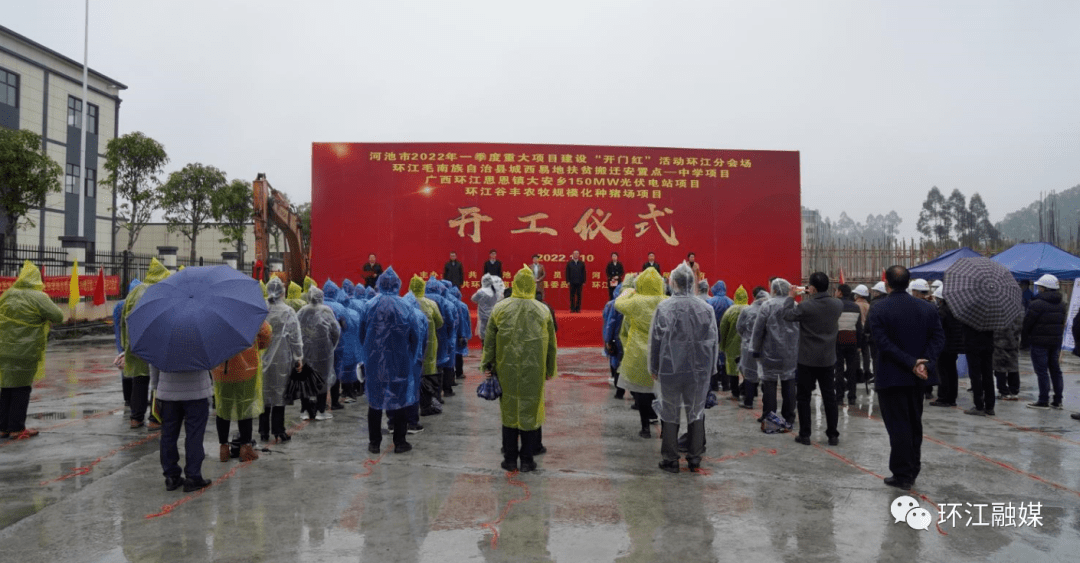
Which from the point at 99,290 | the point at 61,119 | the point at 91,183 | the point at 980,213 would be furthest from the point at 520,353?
the point at 980,213

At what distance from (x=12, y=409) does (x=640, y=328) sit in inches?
222

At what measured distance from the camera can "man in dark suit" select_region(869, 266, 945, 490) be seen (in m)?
4.47

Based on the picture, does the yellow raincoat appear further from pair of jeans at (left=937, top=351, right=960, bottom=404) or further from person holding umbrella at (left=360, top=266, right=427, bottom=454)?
pair of jeans at (left=937, top=351, right=960, bottom=404)

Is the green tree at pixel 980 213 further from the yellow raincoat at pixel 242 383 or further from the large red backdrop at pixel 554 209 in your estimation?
the yellow raincoat at pixel 242 383

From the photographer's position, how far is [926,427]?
21.4ft

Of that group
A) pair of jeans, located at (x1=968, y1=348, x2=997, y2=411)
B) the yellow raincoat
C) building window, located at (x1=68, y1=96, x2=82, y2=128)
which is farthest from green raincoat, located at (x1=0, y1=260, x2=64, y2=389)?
building window, located at (x1=68, y1=96, x2=82, y2=128)

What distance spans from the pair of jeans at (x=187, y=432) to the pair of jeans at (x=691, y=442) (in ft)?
10.5

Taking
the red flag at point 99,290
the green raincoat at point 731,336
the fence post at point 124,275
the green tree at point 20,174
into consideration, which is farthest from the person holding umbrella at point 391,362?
the fence post at point 124,275

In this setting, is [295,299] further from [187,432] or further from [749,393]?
[749,393]

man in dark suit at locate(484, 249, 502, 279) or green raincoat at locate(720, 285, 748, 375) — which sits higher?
man in dark suit at locate(484, 249, 502, 279)

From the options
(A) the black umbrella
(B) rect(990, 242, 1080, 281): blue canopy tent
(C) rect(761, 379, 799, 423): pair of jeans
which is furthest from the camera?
(B) rect(990, 242, 1080, 281): blue canopy tent

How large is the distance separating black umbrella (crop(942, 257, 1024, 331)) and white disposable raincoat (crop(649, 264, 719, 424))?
3746 mm

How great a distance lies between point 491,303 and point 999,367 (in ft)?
21.4

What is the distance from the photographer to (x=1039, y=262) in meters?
12.3
